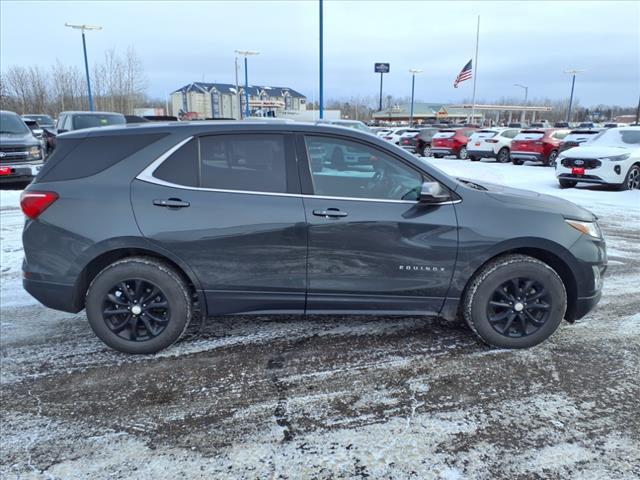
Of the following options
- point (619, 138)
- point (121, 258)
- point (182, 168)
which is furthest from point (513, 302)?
point (619, 138)

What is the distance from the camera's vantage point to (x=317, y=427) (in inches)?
107

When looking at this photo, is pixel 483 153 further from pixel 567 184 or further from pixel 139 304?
pixel 139 304

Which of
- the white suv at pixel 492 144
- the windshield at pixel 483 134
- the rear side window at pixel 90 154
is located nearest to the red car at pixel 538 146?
the white suv at pixel 492 144

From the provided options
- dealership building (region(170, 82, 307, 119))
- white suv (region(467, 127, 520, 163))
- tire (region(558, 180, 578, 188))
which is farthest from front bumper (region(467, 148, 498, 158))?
dealership building (region(170, 82, 307, 119))

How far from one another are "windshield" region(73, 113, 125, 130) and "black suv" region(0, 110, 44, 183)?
289 cm

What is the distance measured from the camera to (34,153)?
11.4 m

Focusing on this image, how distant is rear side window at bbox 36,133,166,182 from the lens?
3.44 metres

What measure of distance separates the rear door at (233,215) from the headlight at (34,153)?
990cm

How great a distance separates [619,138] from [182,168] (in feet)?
42.1

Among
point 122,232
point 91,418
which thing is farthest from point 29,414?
point 122,232

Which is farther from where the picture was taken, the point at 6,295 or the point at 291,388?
the point at 6,295

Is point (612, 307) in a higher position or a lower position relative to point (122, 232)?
lower

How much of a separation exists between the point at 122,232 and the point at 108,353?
3.31 ft

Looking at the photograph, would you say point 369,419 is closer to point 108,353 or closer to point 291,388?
point 291,388
